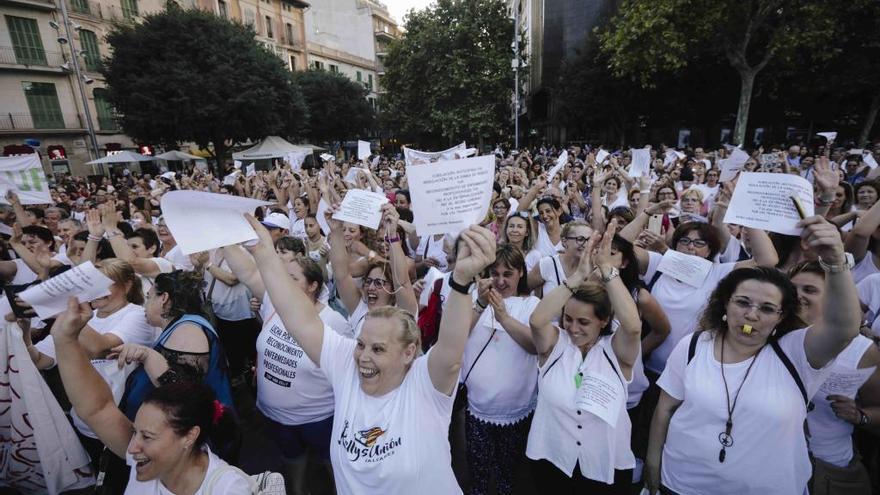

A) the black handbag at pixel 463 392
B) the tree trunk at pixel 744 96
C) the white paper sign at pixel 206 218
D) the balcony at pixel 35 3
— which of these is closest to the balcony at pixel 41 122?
the balcony at pixel 35 3

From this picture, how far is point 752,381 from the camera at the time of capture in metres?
2.00

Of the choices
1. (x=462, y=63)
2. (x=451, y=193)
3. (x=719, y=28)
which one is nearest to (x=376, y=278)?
(x=451, y=193)

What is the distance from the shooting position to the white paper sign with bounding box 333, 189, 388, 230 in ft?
9.45

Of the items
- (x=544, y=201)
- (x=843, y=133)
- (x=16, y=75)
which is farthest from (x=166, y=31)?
(x=843, y=133)

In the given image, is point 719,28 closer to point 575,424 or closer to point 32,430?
point 575,424

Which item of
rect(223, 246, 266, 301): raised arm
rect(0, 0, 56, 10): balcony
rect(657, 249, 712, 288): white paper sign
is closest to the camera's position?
rect(223, 246, 266, 301): raised arm

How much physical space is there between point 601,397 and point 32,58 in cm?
3396

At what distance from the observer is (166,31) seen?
71.6ft

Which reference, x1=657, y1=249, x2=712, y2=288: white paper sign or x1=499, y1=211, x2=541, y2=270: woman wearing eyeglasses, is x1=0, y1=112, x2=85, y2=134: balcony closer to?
x1=499, y1=211, x2=541, y2=270: woman wearing eyeglasses

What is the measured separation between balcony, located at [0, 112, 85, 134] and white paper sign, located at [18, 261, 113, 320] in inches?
1194

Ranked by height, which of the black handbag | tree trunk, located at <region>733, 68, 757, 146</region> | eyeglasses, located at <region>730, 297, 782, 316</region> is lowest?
the black handbag

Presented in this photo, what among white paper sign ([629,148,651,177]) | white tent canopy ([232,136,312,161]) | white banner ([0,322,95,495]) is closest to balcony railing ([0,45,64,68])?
white tent canopy ([232,136,312,161])

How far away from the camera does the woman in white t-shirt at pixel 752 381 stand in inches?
71.4

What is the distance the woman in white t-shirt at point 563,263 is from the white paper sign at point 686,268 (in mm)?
595
